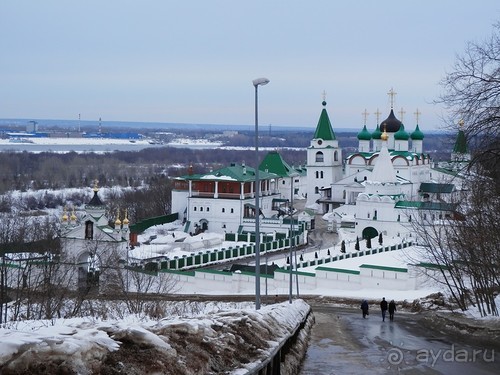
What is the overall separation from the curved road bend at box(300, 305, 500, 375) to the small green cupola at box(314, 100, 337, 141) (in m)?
41.5

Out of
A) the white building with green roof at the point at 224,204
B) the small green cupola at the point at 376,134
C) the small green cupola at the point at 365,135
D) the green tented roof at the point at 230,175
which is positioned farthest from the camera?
the small green cupola at the point at 365,135

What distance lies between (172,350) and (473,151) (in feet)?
28.3

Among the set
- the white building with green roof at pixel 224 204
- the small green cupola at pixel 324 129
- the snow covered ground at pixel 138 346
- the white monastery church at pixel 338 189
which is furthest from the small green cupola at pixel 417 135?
the snow covered ground at pixel 138 346

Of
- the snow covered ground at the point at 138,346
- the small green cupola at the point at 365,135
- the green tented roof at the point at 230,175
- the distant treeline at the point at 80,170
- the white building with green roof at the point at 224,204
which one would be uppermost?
the small green cupola at the point at 365,135

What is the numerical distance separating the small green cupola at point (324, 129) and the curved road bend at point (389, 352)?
41.5 metres

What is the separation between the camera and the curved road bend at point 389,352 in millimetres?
11330

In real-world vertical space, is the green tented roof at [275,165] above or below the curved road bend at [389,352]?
above

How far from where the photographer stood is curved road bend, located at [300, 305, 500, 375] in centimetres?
1133

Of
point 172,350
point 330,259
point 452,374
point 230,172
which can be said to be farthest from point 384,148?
point 172,350

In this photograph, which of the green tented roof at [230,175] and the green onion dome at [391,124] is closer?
the green tented roof at [230,175]

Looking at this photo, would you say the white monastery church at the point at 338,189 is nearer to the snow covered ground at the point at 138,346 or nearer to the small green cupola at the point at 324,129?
the small green cupola at the point at 324,129

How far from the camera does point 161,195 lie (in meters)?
61.3

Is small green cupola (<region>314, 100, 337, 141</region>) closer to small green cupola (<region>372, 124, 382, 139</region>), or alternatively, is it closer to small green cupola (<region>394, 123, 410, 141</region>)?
small green cupola (<region>372, 124, 382, 139</region>)

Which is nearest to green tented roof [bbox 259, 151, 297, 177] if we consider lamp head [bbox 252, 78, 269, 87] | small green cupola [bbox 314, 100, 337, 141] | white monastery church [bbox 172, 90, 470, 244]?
white monastery church [bbox 172, 90, 470, 244]
